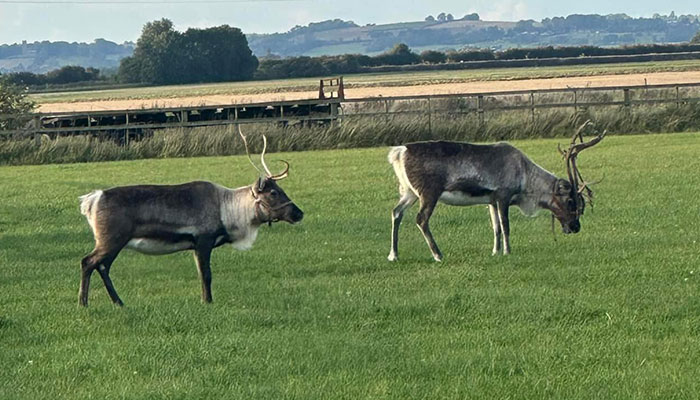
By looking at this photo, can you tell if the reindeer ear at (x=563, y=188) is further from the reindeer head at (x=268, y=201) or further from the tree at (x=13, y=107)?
the tree at (x=13, y=107)

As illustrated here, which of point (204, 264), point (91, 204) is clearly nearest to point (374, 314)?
point (204, 264)

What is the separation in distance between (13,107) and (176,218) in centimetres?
3197

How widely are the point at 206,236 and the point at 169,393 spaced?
11.9 ft

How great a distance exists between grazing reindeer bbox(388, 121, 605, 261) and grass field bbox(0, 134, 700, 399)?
0.44 meters

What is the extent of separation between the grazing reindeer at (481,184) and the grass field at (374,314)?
44 centimetres

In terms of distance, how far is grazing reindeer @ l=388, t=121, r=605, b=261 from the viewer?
48.3 ft

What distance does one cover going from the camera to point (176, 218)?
12.0 metres

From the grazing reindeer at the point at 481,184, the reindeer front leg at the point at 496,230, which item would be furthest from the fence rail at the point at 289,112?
the reindeer front leg at the point at 496,230

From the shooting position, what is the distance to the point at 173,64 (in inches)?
4343

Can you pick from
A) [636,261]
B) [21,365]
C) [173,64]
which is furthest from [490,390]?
[173,64]

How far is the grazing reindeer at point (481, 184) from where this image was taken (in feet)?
48.3

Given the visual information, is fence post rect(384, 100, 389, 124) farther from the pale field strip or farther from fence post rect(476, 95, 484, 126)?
the pale field strip

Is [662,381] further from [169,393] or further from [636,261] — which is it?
[636,261]

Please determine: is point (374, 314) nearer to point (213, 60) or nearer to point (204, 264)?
point (204, 264)
